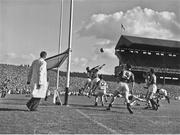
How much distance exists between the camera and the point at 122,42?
57000mm

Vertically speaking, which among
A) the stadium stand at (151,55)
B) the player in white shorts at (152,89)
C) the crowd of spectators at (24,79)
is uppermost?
the stadium stand at (151,55)

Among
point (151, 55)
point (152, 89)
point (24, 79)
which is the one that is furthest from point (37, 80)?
point (151, 55)

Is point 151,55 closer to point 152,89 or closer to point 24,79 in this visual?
point 24,79

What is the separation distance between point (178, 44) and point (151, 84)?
155 ft

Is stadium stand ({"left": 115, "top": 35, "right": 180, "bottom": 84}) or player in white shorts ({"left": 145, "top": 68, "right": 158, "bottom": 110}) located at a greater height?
stadium stand ({"left": 115, "top": 35, "right": 180, "bottom": 84})

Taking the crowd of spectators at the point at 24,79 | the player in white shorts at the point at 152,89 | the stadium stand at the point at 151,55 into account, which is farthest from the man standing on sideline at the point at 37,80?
the stadium stand at the point at 151,55

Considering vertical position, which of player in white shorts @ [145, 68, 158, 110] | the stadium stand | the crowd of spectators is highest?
the stadium stand

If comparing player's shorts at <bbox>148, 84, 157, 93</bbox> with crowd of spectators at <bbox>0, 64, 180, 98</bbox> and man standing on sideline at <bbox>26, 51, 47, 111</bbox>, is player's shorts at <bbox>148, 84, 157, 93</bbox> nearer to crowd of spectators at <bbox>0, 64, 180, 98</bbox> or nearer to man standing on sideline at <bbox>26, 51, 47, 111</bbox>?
man standing on sideline at <bbox>26, 51, 47, 111</bbox>

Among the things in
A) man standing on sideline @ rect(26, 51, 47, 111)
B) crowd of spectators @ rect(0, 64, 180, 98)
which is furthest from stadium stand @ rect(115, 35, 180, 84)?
man standing on sideline @ rect(26, 51, 47, 111)

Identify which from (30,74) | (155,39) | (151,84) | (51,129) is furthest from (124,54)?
(51,129)

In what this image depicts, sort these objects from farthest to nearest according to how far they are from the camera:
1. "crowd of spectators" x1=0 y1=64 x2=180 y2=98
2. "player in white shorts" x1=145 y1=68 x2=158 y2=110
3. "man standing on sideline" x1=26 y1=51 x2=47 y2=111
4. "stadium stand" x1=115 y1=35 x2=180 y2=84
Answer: "stadium stand" x1=115 y1=35 x2=180 y2=84, "crowd of spectators" x1=0 y1=64 x2=180 y2=98, "player in white shorts" x1=145 y1=68 x2=158 y2=110, "man standing on sideline" x1=26 y1=51 x2=47 y2=111

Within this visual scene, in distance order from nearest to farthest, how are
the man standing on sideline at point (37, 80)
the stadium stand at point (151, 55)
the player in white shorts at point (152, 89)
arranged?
the man standing on sideline at point (37, 80), the player in white shorts at point (152, 89), the stadium stand at point (151, 55)

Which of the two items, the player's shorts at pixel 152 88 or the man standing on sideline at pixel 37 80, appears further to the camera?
the player's shorts at pixel 152 88

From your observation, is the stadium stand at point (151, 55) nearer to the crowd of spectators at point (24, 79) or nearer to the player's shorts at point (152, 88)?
the crowd of spectators at point (24, 79)
